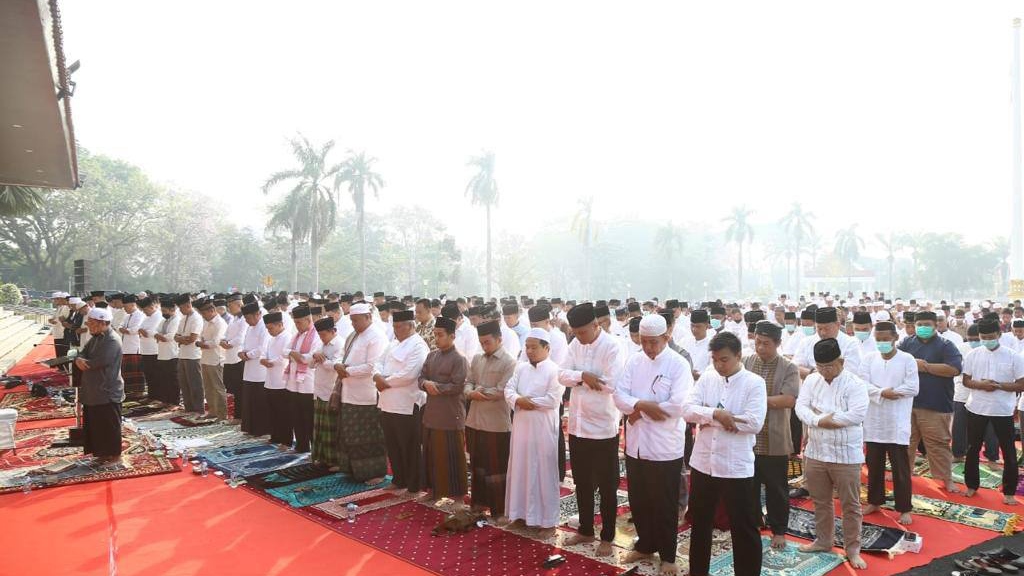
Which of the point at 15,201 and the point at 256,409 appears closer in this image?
the point at 256,409

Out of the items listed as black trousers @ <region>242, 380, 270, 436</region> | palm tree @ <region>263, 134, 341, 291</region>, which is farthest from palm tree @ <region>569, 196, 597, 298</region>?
black trousers @ <region>242, 380, 270, 436</region>

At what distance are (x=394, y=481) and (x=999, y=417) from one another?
19.3ft

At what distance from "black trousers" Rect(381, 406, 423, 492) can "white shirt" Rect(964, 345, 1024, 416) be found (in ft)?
18.0

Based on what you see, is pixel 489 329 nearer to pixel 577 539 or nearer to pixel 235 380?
pixel 577 539

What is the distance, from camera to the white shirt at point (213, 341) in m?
9.99

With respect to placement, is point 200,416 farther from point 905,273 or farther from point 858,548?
point 905,273

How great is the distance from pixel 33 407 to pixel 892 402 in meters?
12.4

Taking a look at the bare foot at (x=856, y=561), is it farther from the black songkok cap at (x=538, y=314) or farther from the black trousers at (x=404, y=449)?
the black trousers at (x=404, y=449)

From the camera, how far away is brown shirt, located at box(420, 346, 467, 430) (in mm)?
6102

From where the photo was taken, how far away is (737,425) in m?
4.25

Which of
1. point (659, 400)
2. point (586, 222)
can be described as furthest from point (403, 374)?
point (586, 222)

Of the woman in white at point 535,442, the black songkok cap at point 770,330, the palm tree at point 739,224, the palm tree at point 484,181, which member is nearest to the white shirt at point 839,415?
the black songkok cap at point 770,330

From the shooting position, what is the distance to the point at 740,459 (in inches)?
169

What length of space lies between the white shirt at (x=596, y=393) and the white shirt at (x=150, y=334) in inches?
354
